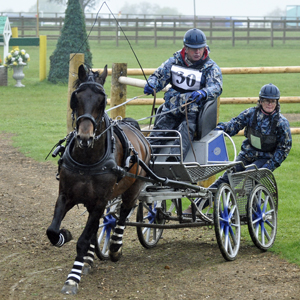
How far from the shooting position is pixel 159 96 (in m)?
14.7

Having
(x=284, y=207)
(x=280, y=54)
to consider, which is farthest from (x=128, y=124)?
(x=280, y=54)

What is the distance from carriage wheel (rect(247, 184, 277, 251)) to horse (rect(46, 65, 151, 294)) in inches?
58.2

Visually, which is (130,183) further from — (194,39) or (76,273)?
(194,39)

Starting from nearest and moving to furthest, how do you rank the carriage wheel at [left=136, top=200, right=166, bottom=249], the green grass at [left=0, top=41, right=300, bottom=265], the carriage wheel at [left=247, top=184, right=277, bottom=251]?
the carriage wheel at [left=247, top=184, right=277, bottom=251], the carriage wheel at [left=136, top=200, right=166, bottom=249], the green grass at [left=0, top=41, right=300, bottom=265]

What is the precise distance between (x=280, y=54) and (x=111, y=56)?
10181mm

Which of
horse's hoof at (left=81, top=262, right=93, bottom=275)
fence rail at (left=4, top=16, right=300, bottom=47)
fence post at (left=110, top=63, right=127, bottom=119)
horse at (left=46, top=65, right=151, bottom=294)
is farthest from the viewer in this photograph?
fence rail at (left=4, top=16, right=300, bottom=47)

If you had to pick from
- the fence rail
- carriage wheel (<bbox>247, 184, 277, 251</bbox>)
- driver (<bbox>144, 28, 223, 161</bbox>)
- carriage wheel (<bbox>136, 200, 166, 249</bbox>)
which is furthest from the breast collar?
the fence rail

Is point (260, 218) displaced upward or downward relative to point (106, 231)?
upward

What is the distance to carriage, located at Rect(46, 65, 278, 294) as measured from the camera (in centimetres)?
416

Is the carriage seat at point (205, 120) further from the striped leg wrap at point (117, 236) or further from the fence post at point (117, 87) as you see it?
the fence post at point (117, 87)

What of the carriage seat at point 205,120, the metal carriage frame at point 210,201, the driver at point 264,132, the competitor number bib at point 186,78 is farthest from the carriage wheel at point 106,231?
the competitor number bib at point 186,78

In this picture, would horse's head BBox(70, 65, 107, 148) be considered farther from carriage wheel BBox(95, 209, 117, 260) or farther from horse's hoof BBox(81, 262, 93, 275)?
carriage wheel BBox(95, 209, 117, 260)

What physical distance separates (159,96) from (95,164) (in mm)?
10652

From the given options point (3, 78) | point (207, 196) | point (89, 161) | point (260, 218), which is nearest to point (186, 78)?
point (207, 196)
